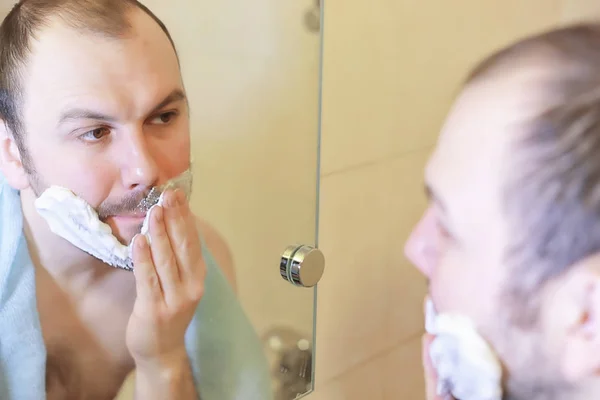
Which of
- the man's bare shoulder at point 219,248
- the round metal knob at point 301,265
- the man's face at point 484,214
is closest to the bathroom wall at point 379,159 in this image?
the round metal knob at point 301,265

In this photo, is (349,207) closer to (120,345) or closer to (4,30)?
(120,345)

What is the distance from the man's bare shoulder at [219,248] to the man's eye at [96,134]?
0.13m

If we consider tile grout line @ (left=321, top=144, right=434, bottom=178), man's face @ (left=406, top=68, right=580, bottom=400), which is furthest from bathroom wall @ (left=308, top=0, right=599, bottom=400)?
man's face @ (left=406, top=68, right=580, bottom=400)

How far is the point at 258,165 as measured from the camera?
63cm

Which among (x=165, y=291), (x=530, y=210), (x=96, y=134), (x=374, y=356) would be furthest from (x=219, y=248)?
(x=374, y=356)

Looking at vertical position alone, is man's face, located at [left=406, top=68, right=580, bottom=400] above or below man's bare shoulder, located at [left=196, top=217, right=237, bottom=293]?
above

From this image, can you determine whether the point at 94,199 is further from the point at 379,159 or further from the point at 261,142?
the point at 379,159

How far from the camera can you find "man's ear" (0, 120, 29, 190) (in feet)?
1.44

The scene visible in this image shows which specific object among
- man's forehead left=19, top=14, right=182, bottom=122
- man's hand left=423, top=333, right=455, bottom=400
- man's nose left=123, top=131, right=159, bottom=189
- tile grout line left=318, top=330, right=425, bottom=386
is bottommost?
tile grout line left=318, top=330, right=425, bottom=386

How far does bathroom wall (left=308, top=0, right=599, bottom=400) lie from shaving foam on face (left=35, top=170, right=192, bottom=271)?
348 mm

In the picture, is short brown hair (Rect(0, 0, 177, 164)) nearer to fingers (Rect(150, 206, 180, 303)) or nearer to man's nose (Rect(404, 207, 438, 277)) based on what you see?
fingers (Rect(150, 206, 180, 303))

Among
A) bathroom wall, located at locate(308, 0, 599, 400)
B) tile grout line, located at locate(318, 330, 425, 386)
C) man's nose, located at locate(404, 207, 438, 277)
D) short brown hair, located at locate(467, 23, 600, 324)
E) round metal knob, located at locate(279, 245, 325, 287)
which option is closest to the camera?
short brown hair, located at locate(467, 23, 600, 324)

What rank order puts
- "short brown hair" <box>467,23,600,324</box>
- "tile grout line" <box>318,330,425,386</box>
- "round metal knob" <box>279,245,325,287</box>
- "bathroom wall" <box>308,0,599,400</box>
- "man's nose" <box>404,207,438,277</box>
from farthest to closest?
"tile grout line" <box>318,330,425,386</box>
"bathroom wall" <box>308,0,599,400</box>
"round metal knob" <box>279,245,325,287</box>
"man's nose" <box>404,207,438,277</box>
"short brown hair" <box>467,23,600,324</box>

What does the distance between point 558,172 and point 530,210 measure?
0.11 ft
